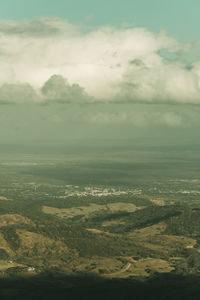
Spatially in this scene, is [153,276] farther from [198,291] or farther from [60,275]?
[60,275]

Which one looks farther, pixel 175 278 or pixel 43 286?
pixel 175 278

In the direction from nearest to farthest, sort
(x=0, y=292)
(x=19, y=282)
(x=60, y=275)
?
(x=0, y=292) → (x=19, y=282) → (x=60, y=275)

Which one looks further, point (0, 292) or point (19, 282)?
point (19, 282)

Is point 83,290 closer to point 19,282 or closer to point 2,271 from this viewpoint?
point 19,282

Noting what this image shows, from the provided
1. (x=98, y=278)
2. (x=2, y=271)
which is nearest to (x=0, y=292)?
(x=2, y=271)

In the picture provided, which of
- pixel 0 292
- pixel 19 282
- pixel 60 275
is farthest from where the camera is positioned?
pixel 60 275

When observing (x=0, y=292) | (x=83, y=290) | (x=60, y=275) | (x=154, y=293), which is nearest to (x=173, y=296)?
(x=154, y=293)

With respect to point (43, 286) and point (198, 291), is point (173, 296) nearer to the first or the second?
point (198, 291)
